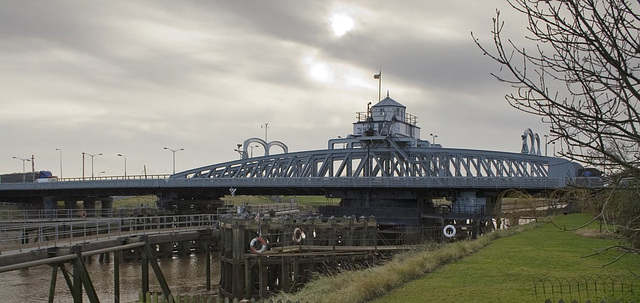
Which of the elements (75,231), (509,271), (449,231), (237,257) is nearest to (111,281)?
(75,231)

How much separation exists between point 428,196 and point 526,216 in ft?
47.0

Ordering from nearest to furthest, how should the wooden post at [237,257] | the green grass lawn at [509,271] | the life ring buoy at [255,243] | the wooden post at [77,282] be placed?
the green grass lawn at [509,271], the wooden post at [77,282], the wooden post at [237,257], the life ring buoy at [255,243]

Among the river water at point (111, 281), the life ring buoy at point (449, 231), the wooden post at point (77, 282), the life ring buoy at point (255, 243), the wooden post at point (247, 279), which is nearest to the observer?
the wooden post at point (77, 282)

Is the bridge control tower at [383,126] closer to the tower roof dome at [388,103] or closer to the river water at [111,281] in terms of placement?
the tower roof dome at [388,103]

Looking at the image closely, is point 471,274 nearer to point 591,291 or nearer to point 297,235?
point 591,291

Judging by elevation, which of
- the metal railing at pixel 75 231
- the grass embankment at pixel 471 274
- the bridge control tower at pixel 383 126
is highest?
the bridge control tower at pixel 383 126

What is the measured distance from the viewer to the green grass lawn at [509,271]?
19859 millimetres

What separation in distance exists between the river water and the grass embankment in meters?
20.2

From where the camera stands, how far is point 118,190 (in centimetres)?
9544

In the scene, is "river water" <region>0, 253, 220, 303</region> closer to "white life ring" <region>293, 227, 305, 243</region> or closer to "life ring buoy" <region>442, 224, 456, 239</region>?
"white life ring" <region>293, 227, 305, 243</region>

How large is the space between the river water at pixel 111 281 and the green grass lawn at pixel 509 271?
2174cm

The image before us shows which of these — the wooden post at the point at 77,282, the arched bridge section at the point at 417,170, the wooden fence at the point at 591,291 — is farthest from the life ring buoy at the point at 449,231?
the wooden post at the point at 77,282

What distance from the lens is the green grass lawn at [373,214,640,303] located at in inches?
782

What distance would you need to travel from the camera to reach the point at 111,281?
49844 mm
